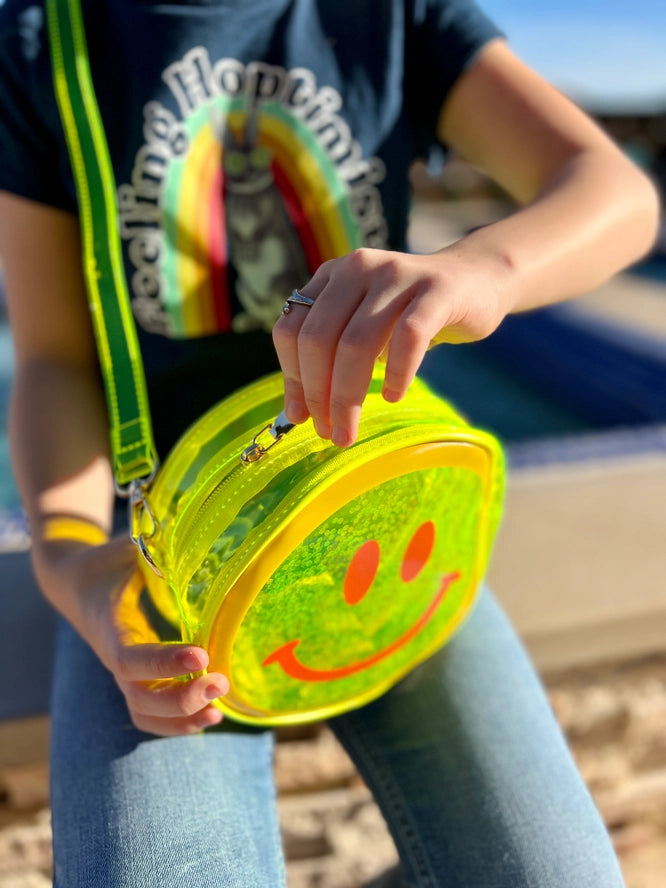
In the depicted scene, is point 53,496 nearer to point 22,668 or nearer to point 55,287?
point 55,287

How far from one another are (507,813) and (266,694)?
9.2 inches

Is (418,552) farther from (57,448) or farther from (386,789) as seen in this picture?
(57,448)

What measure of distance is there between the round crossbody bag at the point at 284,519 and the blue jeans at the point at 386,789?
64 mm

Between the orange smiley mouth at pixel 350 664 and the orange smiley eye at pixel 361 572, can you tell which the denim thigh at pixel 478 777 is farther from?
the orange smiley eye at pixel 361 572

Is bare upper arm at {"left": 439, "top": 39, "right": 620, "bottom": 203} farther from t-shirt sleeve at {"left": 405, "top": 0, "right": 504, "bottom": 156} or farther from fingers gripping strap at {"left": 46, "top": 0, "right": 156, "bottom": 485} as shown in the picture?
fingers gripping strap at {"left": 46, "top": 0, "right": 156, "bottom": 485}

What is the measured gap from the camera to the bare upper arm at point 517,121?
720mm

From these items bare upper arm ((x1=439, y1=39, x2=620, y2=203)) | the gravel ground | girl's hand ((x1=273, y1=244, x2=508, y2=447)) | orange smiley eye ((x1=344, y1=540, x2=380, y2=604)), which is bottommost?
the gravel ground

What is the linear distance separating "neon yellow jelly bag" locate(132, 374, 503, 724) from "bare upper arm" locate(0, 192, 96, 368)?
0.25 m

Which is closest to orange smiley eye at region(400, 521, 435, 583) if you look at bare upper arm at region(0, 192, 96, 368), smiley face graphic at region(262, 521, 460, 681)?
smiley face graphic at region(262, 521, 460, 681)

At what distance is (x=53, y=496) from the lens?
72 centimetres

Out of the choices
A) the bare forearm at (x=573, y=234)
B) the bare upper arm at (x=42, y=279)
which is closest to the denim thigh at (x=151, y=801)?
the bare upper arm at (x=42, y=279)

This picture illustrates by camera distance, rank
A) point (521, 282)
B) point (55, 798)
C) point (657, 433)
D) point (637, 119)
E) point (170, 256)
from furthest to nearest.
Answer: point (637, 119), point (657, 433), point (170, 256), point (55, 798), point (521, 282)

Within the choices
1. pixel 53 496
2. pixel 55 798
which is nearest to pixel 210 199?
pixel 53 496

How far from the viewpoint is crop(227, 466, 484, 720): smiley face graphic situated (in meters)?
0.56
